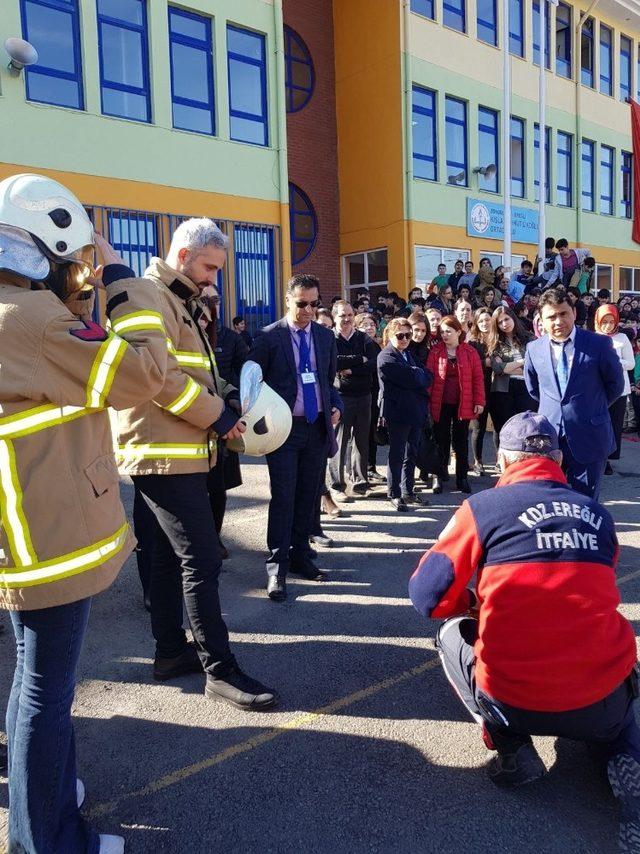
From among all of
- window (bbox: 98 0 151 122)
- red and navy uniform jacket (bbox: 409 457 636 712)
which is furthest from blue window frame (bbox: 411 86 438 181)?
red and navy uniform jacket (bbox: 409 457 636 712)

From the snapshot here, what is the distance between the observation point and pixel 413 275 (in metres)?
19.2

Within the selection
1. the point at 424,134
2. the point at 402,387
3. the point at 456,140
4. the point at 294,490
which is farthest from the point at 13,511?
the point at 456,140

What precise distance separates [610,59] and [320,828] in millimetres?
29472

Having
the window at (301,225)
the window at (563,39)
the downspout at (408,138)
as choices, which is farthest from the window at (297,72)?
the window at (563,39)

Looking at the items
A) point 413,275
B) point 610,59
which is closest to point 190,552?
point 413,275

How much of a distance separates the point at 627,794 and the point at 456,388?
560 cm

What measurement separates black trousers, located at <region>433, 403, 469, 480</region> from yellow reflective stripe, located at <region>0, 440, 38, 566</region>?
609 centimetres

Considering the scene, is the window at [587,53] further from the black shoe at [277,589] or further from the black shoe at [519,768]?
the black shoe at [519,768]

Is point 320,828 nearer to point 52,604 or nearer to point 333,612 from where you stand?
point 52,604

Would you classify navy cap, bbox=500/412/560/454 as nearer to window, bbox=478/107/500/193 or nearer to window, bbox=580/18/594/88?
window, bbox=478/107/500/193

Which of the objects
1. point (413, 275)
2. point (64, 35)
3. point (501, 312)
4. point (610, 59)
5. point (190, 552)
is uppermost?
point (610, 59)

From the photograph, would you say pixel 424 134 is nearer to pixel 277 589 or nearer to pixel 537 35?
pixel 537 35

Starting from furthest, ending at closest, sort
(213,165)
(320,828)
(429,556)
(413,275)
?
(413,275) → (213,165) → (429,556) → (320,828)

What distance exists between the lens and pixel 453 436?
794cm
